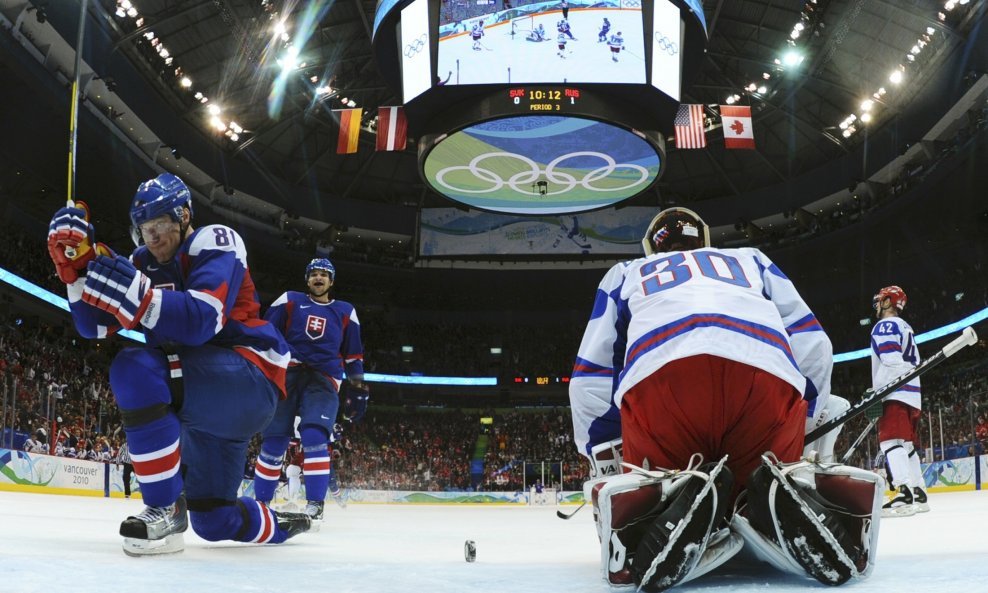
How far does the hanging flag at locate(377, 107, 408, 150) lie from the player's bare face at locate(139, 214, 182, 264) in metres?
13.3

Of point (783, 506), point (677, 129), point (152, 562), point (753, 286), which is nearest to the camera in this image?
point (783, 506)

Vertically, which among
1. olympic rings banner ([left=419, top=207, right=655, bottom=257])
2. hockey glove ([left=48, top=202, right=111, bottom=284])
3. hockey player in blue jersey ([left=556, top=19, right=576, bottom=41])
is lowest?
hockey glove ([left=48, top=202, right=111, bottom=284])

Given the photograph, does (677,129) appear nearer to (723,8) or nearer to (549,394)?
(723,8)

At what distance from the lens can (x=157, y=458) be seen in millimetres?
2799

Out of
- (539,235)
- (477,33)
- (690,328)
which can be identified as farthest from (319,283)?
(539,235)

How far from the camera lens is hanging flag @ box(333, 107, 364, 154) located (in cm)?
1730

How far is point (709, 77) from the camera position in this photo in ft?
76.9

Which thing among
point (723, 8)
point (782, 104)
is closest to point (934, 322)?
point (782, 104)

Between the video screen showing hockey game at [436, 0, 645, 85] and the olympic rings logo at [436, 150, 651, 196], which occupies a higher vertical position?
the video screen showing hockey game at [436, 0, 645, 85]

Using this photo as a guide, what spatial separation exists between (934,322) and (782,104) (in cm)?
786

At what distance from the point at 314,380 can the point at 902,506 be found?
462 cm

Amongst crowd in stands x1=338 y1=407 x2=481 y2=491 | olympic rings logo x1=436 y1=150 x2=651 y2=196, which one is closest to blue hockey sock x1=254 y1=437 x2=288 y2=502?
olympic rings logo x1=436 y1=150 x2=651 y2=196

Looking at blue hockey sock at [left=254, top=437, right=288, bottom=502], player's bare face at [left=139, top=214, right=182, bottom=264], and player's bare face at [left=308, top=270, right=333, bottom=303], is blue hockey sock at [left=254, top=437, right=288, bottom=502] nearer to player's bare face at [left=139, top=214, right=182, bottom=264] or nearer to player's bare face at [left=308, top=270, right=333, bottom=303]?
player's bare face at [left=308, top=270, right=333, bottom=303]

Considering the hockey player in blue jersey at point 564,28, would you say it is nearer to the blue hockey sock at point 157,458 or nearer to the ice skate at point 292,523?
the ice skate at point 292,523
